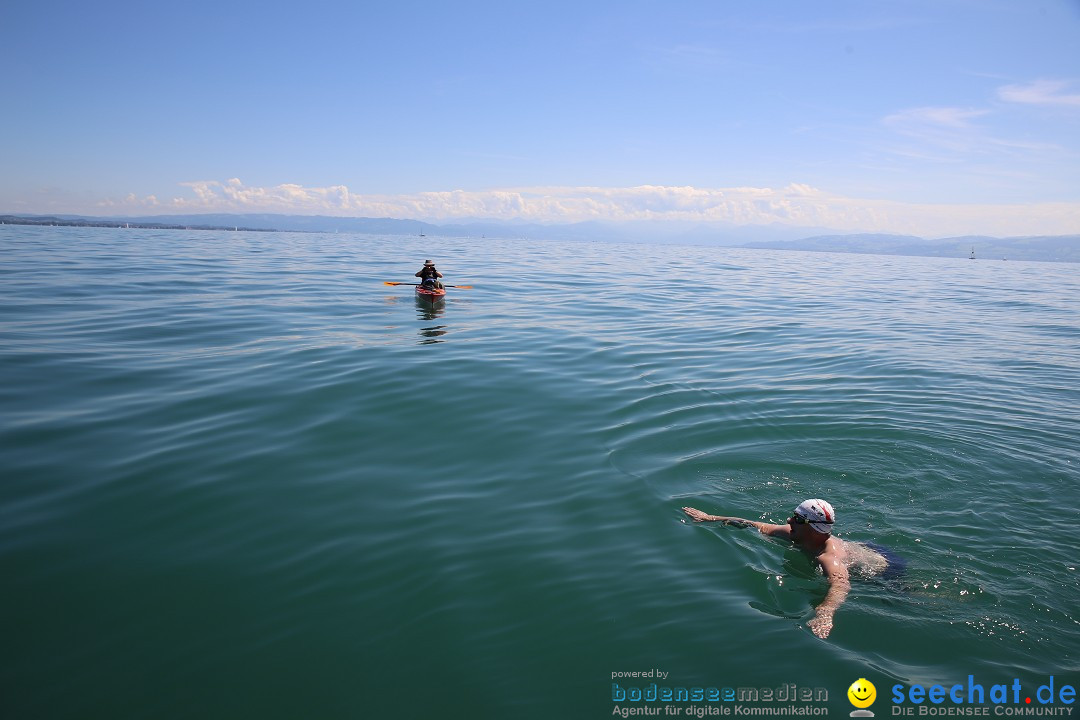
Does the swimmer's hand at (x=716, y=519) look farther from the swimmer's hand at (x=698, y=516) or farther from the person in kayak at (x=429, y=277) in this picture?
the person in kayak at (x=429, y=277)

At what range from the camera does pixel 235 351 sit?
14.1 m

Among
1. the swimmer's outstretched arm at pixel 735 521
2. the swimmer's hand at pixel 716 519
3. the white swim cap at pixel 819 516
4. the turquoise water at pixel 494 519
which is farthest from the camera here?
the swimmer's hand at pixel 716 519

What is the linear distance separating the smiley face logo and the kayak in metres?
19.7

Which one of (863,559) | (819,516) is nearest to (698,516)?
(819,516)

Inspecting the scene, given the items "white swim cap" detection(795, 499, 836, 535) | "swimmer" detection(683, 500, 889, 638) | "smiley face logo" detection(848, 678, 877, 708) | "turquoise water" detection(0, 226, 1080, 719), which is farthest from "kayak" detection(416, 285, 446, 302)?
"smiley face logo" detection(848, 678, 877, 708)

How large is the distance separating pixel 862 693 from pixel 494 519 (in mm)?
3962

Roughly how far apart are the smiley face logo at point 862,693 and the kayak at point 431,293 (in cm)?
1975

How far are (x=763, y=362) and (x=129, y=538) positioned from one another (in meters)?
13.3

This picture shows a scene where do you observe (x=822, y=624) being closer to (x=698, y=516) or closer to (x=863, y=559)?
(x=863, y=559)

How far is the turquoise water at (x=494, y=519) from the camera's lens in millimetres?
4762

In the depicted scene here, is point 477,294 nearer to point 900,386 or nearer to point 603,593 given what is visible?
point 900,386

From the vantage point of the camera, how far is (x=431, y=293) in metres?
22.6

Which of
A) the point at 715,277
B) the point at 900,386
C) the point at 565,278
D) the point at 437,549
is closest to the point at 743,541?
the point at 437,549

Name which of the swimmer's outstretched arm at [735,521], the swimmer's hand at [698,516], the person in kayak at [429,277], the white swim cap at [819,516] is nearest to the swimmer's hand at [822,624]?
the white swim cap at [819,516]
